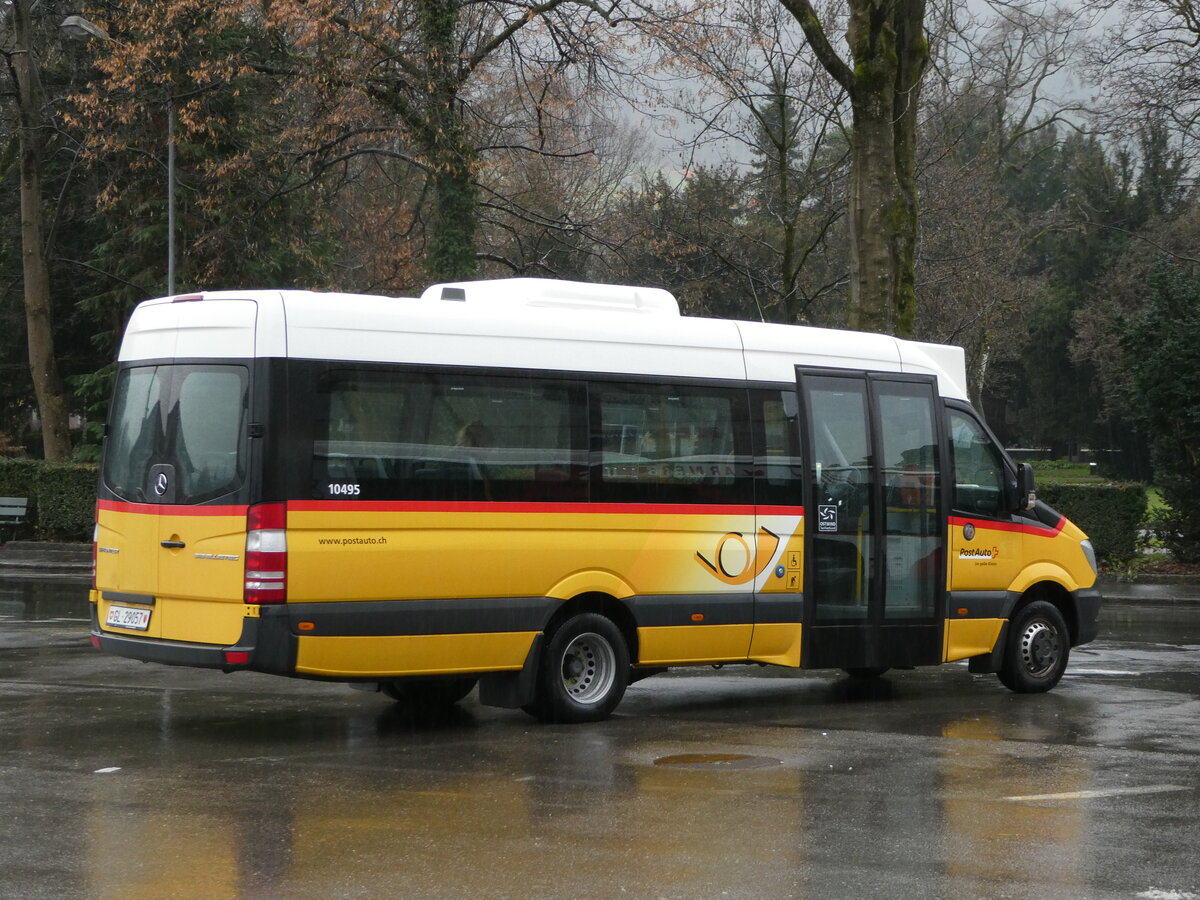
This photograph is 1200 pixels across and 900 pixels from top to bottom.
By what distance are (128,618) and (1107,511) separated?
18293 mm

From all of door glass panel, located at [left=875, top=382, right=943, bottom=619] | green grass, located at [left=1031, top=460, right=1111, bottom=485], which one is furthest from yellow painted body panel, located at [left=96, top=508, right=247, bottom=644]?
green grass, located at [left=1031, top=460, right=1111, bottom=485]

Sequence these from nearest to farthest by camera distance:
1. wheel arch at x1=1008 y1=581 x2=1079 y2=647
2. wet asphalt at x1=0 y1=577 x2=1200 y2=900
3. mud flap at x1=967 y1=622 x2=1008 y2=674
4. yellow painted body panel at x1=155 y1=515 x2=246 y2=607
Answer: wet asphalt at x1=0 y1=577 x2=1200 y2=900 < yellow painted body panel at x1=155 y1=515 x2=246 y2=607 < mud flap at x1=967 y1=622 x2=1008 y2=674 < wheel arch at x1=1008 y1=581 x2=1079 y2=647

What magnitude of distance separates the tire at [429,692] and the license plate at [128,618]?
2094 mm

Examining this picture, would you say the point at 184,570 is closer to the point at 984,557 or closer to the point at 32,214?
the point at 984,557

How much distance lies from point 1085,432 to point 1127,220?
1090 centimetres

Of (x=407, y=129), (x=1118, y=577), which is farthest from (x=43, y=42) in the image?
(x=1118, y=577)

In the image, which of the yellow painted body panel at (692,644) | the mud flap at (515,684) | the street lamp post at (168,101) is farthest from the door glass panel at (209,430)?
the street lamp post at (168,101)

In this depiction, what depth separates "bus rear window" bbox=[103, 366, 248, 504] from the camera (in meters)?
9.43

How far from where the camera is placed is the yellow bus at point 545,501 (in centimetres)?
939

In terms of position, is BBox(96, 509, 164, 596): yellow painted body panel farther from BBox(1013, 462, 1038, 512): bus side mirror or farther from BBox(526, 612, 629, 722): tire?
BBox(1013, 462, 1038, 512): bus side mirror

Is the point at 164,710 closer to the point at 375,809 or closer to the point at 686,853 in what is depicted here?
the point at 375,809

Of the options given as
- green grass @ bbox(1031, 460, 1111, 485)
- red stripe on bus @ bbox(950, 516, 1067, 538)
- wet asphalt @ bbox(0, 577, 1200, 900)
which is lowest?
wet asphalt @ bbox(0, 577, 1200, 900)

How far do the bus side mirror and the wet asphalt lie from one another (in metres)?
1.48

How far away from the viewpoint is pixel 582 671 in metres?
→ 10.6
